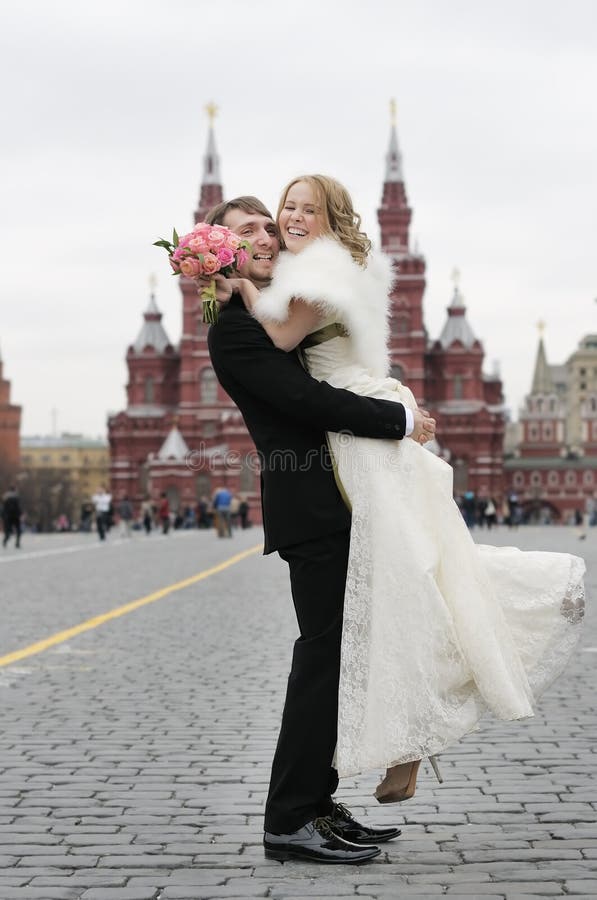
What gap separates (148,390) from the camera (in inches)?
3339

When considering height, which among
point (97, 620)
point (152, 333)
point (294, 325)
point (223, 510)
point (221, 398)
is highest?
point (152, 333)

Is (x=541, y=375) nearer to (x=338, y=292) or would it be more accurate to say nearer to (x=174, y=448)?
(x=174, y=448)

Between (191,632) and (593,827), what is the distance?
6.71 meters

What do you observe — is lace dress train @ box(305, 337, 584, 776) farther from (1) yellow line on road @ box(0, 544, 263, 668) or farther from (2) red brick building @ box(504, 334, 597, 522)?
(2) red brick building @ box(504, 334, 597, 522)

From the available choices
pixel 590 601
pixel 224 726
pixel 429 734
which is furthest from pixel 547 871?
pixel 590 601

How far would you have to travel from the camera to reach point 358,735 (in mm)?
3902

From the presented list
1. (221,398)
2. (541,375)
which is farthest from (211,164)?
(541,375)

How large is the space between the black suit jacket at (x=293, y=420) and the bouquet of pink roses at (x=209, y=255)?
0.08 m

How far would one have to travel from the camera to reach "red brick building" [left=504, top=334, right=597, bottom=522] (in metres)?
112

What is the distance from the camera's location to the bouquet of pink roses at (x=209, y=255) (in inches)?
159

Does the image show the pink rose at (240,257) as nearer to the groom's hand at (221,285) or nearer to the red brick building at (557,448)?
the groom's hand at (221,285)

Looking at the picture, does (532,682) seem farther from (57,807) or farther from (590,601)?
(590,601)

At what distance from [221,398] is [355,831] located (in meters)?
76.8

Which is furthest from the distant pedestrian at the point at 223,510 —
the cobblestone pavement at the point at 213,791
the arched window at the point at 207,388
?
the arched window at the point at 207,388
